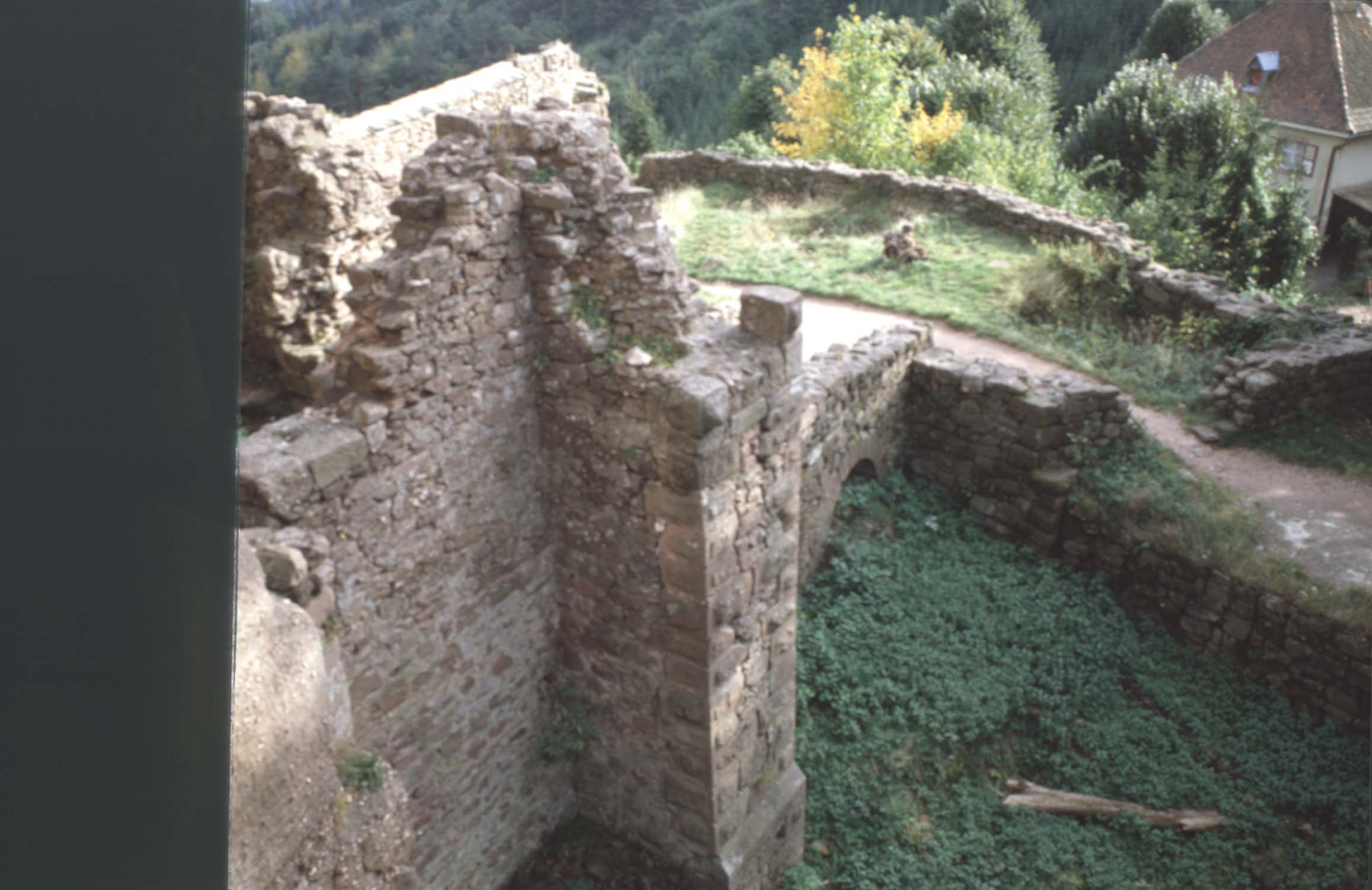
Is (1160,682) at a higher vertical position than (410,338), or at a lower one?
lower

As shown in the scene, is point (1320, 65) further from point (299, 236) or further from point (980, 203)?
point (299, 236)

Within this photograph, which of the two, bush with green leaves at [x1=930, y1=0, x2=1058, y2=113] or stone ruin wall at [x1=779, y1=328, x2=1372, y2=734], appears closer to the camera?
stone ruin wall at [x1=779, y1=328, x2=1372, y2=734]

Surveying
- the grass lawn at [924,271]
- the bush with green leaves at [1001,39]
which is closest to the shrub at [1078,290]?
the grass lawn at [924,271]

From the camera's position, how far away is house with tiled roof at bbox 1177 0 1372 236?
19281mm

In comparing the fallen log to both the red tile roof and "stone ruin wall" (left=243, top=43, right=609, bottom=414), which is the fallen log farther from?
the red tile roof

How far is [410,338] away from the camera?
16.5 ft

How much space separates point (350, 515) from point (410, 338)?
3.07 ft

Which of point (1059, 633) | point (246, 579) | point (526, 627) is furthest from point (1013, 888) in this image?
point (246, 579)

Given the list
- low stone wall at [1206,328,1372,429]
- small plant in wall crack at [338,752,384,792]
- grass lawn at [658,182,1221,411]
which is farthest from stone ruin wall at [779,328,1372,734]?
small plant in wall crack at [338,752,384,792]

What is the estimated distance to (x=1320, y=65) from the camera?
1995cm

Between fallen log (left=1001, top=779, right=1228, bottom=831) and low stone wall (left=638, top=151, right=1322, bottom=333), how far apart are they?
7.18 meters

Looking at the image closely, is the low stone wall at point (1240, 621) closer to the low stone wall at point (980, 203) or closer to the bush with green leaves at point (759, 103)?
the low stone wall at point (980, 203)

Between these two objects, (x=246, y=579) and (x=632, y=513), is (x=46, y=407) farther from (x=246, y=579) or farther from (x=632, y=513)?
(x=632, y=513)

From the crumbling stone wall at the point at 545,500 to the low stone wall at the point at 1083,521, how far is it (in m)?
4.64
